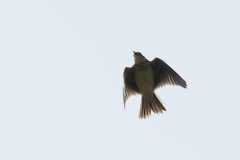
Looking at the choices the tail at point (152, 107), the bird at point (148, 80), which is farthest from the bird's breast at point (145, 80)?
the tail at point (152, 107)

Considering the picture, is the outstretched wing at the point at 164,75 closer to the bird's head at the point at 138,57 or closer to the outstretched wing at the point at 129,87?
the bird's head at the point at 138,57

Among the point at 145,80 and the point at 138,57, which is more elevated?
the point at 138,57

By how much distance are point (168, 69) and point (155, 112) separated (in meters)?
1.46

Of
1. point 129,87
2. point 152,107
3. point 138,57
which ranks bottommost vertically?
point 152,107

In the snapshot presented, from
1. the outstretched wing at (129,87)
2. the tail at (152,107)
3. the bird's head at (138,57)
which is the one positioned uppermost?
the bird's head at (138,57)

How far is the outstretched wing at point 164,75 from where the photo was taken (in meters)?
14.4

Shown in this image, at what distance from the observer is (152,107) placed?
14773 mm

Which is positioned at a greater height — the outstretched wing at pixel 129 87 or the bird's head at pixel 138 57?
the bird's head at pixel 138 57

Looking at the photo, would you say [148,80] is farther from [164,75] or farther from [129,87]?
[129,87]

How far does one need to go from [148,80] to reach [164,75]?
2.05ft

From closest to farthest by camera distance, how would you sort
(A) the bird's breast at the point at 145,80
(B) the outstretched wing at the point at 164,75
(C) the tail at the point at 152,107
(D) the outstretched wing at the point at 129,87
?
(A) the bird's breast at the point at 145,80 < (B) the outstretched wing at the point at 164,75 < (D) the outstretched wing at the point at 129,87 < (C) the tail at the point at 152,107

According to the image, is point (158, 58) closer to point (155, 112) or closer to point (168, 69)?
point (168, 69)

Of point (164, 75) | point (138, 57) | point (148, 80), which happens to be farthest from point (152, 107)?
point (138, 57)

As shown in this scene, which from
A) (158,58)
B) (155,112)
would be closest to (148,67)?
(158,58)
